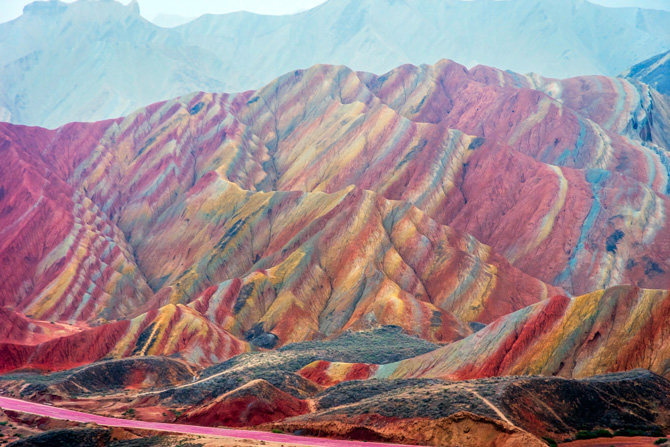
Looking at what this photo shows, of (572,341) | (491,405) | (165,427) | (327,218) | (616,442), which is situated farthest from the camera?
(327,218)

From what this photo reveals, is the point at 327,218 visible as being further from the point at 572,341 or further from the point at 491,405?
the point at 491,405

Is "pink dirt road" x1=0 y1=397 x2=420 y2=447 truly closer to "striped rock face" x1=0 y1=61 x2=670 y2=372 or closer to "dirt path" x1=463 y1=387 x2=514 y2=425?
"dirt path" x1=463 y1=387 x2=514 y2=425

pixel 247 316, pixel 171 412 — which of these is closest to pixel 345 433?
pixel 171 412

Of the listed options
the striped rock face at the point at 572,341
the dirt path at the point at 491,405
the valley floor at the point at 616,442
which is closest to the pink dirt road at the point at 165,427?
the dirt path at the point at 491,405

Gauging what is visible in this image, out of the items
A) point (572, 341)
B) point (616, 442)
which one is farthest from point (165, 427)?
point (572, 341)

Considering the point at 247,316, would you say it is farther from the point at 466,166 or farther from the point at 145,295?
the point at 466,166
